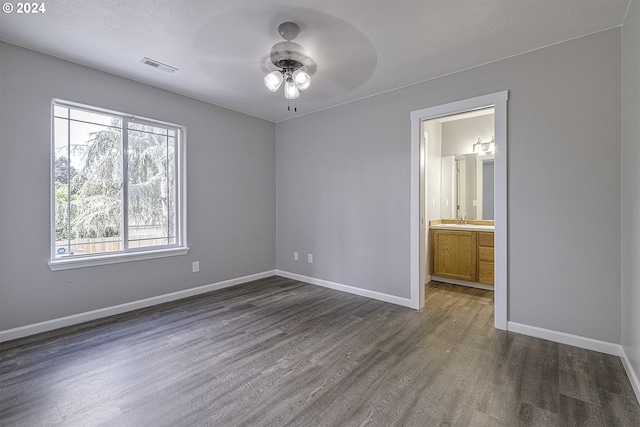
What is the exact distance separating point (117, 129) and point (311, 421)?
11.1 ft

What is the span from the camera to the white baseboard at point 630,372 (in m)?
1.73

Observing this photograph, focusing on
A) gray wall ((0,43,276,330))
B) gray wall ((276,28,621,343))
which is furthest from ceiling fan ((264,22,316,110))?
gray wall ((0,43,276,330))

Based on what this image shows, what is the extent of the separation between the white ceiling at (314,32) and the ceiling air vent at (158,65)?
0.21 ft

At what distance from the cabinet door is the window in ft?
11.8

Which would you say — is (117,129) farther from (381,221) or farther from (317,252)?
(381,221)

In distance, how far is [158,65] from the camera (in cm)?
282

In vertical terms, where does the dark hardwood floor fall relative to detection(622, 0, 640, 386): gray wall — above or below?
below

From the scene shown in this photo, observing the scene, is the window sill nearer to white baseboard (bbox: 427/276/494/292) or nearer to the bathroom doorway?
the bathroom doorway

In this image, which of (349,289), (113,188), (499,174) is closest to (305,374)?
(349,289)

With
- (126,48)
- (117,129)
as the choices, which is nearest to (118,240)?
(117,129)

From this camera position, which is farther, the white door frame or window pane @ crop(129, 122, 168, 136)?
window pane @ crop(129, 122, 168, 136)

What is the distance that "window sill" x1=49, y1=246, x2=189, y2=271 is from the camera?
271cm

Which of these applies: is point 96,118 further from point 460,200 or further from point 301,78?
point 460,200

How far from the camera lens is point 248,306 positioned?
10.9 ft
